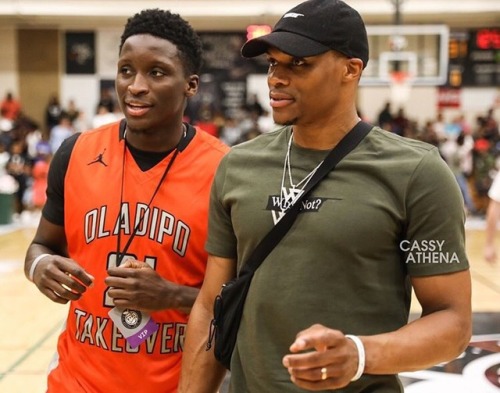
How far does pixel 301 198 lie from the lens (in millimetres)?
1775

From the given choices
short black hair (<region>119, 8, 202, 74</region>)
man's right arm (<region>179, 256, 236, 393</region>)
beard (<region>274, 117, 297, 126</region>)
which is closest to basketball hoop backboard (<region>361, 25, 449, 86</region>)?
short black hair (<region>119, 8, 202, 74</region>)

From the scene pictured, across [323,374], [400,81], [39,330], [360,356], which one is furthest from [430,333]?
[400,81]

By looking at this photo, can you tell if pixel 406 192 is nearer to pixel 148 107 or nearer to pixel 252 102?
pixel 148 107

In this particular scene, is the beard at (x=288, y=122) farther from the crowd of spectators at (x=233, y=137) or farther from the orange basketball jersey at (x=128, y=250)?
the crowd of spectators at (x=233, y=137)

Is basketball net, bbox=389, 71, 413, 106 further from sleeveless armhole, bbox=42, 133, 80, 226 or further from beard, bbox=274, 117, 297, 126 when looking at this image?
beard, bbox=274, 117, 297, 126

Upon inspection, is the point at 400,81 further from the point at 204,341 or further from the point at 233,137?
the point at 204,341

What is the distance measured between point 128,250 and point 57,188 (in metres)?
0.36

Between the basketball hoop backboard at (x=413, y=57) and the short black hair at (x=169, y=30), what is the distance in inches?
559

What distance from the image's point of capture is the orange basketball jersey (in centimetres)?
236

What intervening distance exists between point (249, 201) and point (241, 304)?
0.84 feet

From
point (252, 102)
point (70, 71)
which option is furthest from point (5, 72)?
point (252, 102)

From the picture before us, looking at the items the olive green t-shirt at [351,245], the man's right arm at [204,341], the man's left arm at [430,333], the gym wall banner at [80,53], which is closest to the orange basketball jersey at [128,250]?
the man's right arm at [204,341]

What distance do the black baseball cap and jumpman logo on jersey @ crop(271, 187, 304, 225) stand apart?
32 centimetres

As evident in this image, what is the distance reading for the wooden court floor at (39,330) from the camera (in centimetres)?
496
